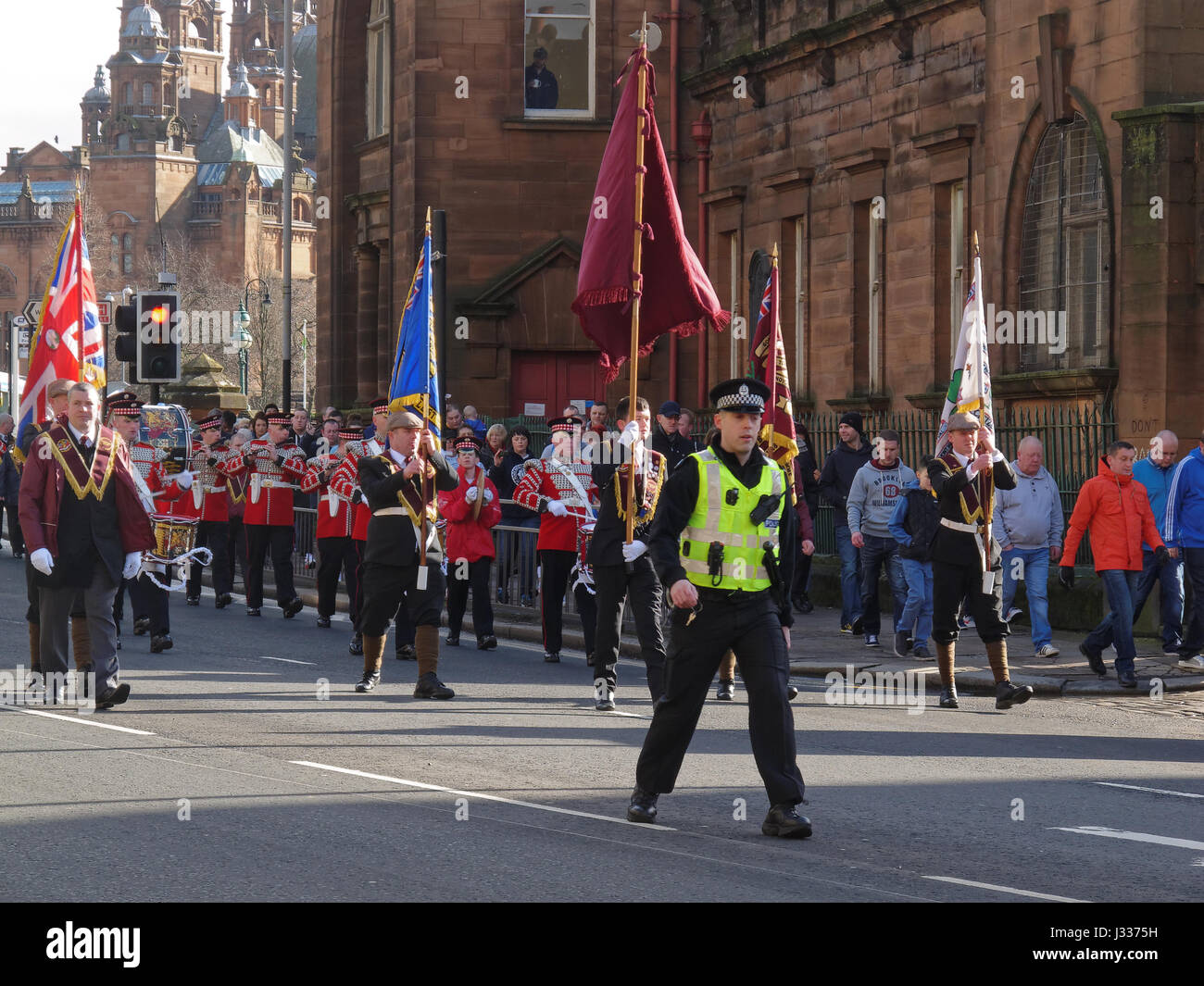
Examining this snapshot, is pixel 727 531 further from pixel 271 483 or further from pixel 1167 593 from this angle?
pixel 271 483

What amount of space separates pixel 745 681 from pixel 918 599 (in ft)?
25.3

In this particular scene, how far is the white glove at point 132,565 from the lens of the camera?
12.3 m

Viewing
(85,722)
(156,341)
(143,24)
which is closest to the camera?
(85,722)

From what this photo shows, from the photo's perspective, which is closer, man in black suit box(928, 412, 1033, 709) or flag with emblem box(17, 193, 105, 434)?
man in black suit box(928, 412, 1033, 709)

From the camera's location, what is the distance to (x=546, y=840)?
8.48 metres

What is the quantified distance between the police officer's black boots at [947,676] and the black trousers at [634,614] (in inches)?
84.2

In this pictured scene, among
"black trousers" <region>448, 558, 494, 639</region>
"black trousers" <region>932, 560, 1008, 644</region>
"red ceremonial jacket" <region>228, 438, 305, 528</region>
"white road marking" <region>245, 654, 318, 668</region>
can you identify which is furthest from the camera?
"red ceremonial jacket" <region>228, 438, 305, 528</region>

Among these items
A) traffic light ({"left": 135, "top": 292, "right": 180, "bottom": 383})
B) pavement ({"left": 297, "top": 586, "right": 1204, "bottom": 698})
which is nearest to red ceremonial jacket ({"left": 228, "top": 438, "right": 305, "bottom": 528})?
traffic light ({"left": 135, "top": 292, "right": 180, "bottom": 383})

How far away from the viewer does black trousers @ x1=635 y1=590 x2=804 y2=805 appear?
28.8ft

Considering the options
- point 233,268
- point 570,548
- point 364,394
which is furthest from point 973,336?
point 233,268

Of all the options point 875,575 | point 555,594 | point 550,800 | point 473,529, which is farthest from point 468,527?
point 550,800

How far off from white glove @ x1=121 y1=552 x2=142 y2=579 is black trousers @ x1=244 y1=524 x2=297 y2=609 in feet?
24.5

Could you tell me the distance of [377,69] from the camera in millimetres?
31656

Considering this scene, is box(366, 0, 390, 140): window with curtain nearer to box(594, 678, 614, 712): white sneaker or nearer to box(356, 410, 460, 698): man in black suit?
box(356, 410, 460, 698): man in black suit
